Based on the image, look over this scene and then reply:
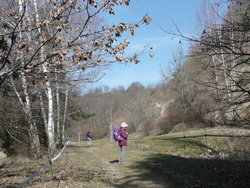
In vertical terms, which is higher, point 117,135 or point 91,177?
point 117,135

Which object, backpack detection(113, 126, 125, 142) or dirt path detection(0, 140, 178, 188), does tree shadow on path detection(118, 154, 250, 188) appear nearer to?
dirt path detection(0, 140, 178, 188)

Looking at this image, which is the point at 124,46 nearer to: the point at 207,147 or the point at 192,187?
the point at 192,187

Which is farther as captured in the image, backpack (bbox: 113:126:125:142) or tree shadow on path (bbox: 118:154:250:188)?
backpack (bbox: 113:126:125:142)

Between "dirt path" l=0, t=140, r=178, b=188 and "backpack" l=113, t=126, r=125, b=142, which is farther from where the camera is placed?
"backpack" l=113, t=126, r=125, b=142

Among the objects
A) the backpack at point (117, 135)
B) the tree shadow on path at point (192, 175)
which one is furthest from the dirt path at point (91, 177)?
the backpack at point (117, 135)

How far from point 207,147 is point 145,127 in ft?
64.5

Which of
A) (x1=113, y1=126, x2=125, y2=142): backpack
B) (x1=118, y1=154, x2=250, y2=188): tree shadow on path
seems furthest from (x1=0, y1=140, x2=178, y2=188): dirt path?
(x1=113, y1=126, x2=125, y2=142): backpack

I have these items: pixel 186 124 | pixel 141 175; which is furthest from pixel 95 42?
pixel 186 124

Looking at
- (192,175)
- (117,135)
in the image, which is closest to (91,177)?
(117,135)

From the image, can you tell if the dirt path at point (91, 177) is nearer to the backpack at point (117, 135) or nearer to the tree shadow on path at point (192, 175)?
the tree shadow on path at point (192, 175)

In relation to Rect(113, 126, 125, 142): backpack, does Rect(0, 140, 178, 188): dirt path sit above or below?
below

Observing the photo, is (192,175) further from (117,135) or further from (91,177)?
(117,135)

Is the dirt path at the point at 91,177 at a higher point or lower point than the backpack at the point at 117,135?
lower

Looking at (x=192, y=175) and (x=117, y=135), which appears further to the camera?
(x=117, y=135)
